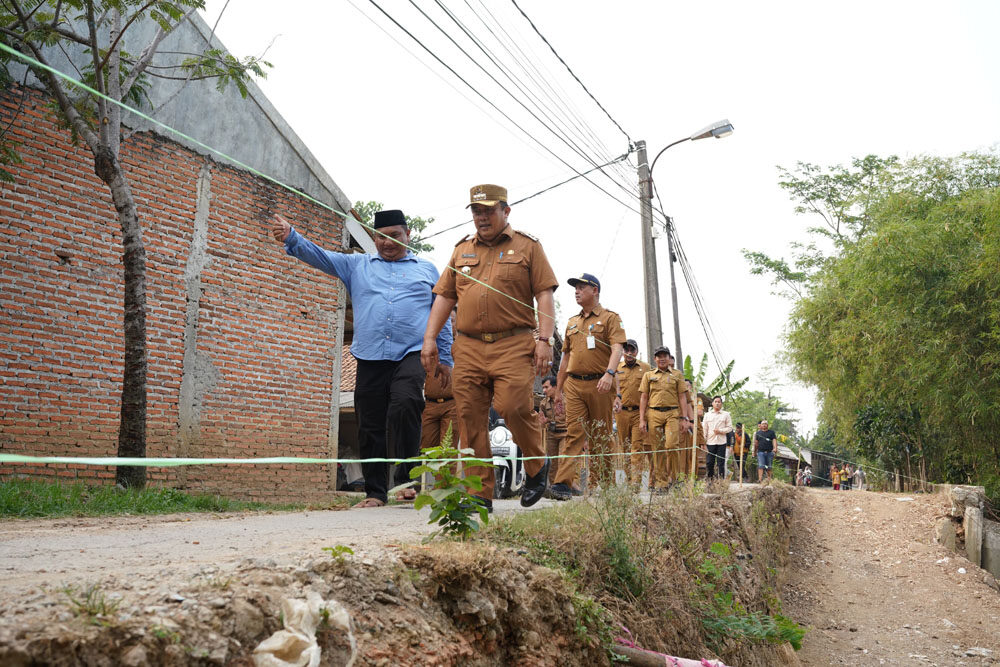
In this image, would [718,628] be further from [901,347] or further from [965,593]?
[901,347]

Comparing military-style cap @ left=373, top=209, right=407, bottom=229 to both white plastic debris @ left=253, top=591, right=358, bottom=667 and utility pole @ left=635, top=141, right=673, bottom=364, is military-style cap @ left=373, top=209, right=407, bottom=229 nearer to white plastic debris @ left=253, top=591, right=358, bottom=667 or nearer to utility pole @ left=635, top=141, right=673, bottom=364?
white plastic debris @ left=253, top=591, right=358, bottom=667

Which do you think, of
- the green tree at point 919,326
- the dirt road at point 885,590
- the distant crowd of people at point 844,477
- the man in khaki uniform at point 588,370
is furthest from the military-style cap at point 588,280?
the distant crowd of people at point 844,477

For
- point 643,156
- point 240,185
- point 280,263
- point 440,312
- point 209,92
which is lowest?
point 440,312

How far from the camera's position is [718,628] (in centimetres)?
492

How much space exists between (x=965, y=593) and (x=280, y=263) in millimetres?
9541

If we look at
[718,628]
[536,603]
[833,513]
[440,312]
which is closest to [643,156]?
[833,513]

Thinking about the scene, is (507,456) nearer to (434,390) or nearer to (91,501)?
(434,390)

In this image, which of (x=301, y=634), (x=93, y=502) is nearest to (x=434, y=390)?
(x=93, y=502)

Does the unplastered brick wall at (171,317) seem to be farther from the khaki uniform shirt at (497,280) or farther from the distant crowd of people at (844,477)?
the distant crowd of people at (844,477)

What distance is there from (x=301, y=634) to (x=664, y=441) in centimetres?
848

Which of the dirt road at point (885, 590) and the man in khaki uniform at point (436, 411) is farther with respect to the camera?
the dirt road at point (885, 590)

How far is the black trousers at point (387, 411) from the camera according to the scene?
239 inches

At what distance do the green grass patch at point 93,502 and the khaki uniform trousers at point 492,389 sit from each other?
1721 mm

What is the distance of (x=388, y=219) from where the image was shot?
257 inches
